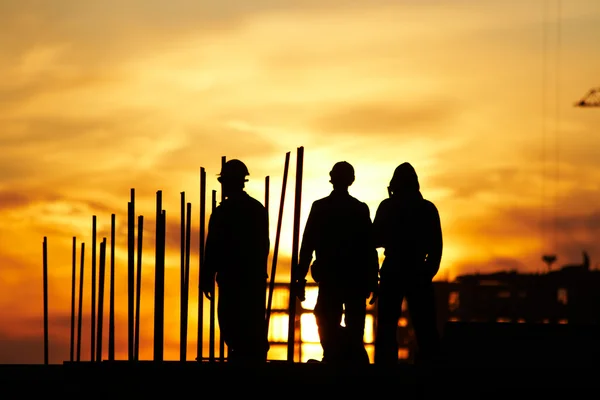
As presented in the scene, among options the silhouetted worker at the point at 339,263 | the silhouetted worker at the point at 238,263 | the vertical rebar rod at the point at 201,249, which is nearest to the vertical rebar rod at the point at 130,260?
the vertical rebar rod at the point at 201,249

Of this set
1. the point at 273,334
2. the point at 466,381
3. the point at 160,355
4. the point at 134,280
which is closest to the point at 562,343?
the point at 466,381

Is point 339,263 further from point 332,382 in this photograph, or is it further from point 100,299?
point 100,299

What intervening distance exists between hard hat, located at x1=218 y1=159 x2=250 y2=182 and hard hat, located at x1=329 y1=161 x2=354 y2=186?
1050 mm

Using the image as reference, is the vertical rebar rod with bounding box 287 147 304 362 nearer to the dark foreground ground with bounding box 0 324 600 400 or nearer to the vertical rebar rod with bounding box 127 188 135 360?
the dark foreground ground with bounding box 0 324 600 400

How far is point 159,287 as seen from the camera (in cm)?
2192

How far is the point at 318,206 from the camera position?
17469 mm

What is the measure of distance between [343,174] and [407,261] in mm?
1332

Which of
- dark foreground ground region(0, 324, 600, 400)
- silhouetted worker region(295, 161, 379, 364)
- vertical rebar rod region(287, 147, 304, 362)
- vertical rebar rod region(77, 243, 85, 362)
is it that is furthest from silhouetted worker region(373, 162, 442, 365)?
vertical rebar rod region(77, 243, 85, 362)

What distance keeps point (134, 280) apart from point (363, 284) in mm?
8064

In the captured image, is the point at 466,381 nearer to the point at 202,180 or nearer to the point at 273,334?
the point at 202,180

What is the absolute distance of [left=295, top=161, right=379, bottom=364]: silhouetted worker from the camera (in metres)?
17.4

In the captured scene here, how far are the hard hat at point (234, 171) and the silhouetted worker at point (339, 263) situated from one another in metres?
0.96

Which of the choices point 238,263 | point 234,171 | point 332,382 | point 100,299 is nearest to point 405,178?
point 234,171

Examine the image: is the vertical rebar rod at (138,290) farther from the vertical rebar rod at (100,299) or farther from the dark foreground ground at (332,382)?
the dark foreground ground at (332,382)
